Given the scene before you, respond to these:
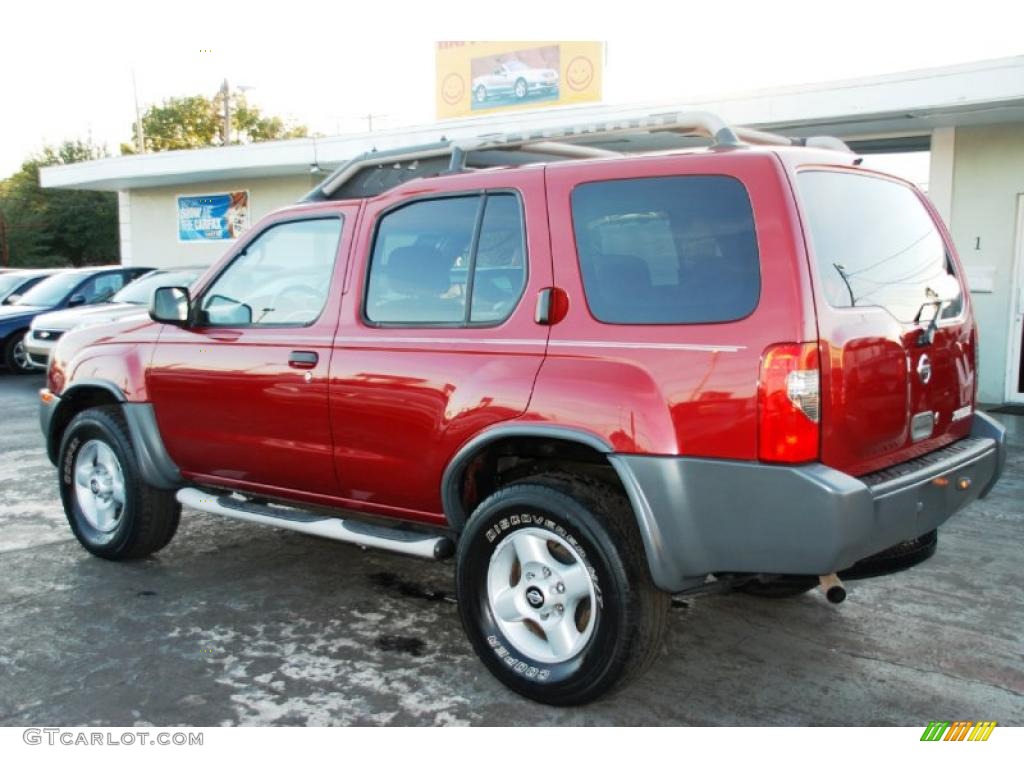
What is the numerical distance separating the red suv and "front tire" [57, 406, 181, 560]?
0.64m

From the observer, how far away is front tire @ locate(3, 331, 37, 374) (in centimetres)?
1423

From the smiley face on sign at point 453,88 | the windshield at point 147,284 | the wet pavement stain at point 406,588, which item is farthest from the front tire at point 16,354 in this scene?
the smiley face on sign at point 453,88

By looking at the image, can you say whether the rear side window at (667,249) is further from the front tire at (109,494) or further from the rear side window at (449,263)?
the front tire at (109,494)

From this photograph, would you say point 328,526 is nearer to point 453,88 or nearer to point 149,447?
point 149,447

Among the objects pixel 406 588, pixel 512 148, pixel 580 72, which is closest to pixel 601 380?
Answer: pixel 512 148

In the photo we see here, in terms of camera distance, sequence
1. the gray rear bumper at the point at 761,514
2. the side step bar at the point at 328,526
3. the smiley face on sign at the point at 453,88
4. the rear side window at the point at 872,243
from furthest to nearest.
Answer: the smiley face on sign at the point at 453,88 → the side step bar at the point at 328,526 → the rear side window at the point at 872,243 → the gray rear bumper at the point at 761,514

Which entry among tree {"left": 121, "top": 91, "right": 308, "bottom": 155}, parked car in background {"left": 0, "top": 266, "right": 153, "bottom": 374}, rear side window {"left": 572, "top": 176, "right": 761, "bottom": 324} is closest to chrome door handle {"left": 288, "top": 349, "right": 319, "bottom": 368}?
rear side window {"left": 572, "top": 176, "right": 761, "bottom": 324}

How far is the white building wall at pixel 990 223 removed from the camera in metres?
10.6

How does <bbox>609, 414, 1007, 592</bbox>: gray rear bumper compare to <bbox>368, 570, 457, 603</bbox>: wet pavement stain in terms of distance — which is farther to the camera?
<bbox>368, 570, 457, 603</bbox>: wet pavement stain

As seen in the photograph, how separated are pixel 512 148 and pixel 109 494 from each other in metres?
2.91

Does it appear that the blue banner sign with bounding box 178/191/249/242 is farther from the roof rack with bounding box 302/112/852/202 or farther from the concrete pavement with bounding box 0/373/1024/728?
the roof rack with bounding box 302/112/852/202

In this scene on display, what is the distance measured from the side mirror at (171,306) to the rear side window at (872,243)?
3.08 meters

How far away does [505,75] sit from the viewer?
21.8m

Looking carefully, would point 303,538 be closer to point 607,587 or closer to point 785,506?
point 607,587
